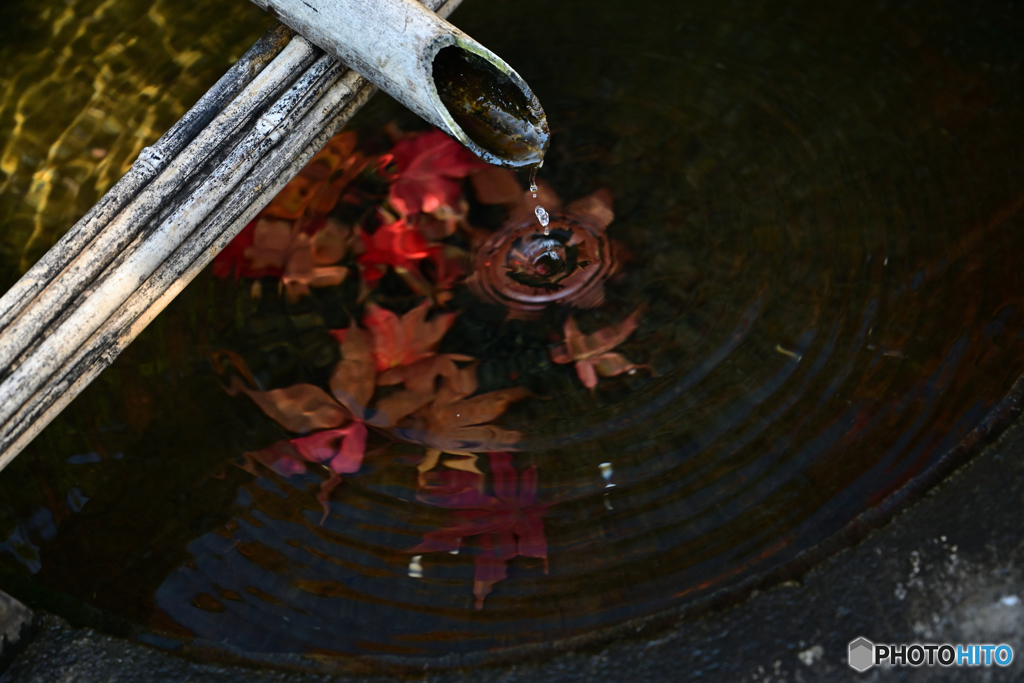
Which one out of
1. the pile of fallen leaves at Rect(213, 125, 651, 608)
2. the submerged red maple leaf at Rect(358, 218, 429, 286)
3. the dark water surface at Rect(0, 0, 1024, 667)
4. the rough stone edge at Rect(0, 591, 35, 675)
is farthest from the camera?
the submerged red maple leaf at Rect(358, 218, 429, 286)

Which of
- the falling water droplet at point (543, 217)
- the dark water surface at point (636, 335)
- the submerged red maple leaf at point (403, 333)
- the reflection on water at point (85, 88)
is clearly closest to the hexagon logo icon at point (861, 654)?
the dark water surface at point (636, 335)

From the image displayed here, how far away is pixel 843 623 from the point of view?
1.28 meters

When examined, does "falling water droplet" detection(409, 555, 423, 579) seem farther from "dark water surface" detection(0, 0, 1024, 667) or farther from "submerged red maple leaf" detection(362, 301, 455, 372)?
"submerged red maple leaf" detection(362, 301, 455, 372)

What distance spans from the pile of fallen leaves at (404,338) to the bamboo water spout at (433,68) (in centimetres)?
35

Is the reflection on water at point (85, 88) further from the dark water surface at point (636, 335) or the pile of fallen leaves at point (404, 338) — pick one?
the pile of fallen leaves at point (404, 338)

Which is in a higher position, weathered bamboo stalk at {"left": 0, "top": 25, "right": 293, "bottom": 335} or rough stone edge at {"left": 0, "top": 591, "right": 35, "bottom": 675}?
weathered bamboo stalk at {"left": 0, "top": 25, "right": 293, "bottom": 335}

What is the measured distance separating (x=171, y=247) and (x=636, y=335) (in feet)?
3.25

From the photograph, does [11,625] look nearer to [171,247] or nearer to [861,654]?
[171,247]

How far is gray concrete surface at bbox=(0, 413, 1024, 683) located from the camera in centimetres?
125

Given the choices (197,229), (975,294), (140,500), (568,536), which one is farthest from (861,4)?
(140,500)

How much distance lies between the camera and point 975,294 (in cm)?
175

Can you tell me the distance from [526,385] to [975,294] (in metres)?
0.96

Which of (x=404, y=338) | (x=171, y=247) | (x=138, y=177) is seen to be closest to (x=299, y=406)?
(x=404, y=338)

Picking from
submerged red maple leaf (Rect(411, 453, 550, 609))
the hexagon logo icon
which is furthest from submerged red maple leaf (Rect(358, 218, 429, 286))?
the hexagon logo icon
